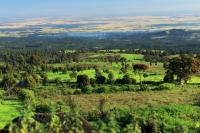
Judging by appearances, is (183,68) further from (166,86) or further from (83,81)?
(83,81)

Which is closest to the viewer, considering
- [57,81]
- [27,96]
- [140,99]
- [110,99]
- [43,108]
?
[43,108]

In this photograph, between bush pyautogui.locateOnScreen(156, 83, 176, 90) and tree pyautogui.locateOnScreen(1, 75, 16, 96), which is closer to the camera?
bush pyautogui.locateOnScreen(156, 83, 176, 90)

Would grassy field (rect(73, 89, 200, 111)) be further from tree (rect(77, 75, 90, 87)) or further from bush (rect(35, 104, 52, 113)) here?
tree (rect(77, 75, 90, 87))

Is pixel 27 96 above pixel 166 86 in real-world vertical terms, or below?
above

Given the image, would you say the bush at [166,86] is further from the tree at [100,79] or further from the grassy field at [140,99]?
the tree at [100,79]

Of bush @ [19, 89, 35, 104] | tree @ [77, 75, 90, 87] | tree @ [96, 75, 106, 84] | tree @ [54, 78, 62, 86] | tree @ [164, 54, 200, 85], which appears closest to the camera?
bush @ [19, 89, 35, 104]

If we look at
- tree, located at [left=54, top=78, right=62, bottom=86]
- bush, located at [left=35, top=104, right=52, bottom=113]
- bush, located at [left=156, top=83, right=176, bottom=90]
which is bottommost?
tree, located at [left=54, top=78, right=62, bottom=86]

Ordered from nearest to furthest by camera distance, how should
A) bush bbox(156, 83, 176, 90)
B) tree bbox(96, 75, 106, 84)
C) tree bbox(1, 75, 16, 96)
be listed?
bush bbox(156, 83, 176, 90) → tree bbox(1, 75, 16, 96) → tree bbox(96, 75, 106, 84)

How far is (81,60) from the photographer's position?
142 meters

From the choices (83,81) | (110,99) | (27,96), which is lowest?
(83,81)

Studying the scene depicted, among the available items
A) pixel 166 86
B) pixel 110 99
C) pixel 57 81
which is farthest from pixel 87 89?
pixel 166 86

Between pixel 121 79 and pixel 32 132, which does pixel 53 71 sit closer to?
pixel 121 79

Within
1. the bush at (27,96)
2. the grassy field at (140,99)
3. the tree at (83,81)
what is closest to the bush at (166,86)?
the grassy field at (140,99)

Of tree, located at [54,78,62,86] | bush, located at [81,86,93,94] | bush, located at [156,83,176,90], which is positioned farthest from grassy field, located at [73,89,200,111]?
tree, located at [54,78,62,86]
